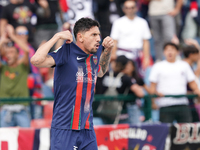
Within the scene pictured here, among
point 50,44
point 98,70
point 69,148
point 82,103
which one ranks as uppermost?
point 50,44

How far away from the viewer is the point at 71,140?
488 centimetres

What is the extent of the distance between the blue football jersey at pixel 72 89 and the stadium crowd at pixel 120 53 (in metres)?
2.32

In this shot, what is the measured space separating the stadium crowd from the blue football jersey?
2.32m

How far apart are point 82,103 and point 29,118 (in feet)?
8.66

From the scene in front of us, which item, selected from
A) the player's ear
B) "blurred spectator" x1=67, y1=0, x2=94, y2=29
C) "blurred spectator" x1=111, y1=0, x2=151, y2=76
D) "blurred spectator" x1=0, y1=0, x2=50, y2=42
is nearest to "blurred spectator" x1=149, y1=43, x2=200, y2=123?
"blurred spectator" x1=111, y1=0, x2=151, y2=76

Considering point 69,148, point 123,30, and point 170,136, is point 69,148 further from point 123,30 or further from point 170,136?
point 123,30

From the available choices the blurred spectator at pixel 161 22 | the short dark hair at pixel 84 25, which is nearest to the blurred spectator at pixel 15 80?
the short dark hair at pixel 84 25

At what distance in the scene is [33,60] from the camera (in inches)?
177

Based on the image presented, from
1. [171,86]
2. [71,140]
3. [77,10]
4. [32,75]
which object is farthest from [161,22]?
[71,140]

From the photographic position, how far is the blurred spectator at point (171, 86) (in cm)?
770

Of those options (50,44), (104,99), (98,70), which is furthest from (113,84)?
(50,44)

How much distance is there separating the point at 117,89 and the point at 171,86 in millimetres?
1163

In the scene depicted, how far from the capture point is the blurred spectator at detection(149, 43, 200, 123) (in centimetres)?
770

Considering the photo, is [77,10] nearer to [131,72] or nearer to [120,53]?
[120,53]
